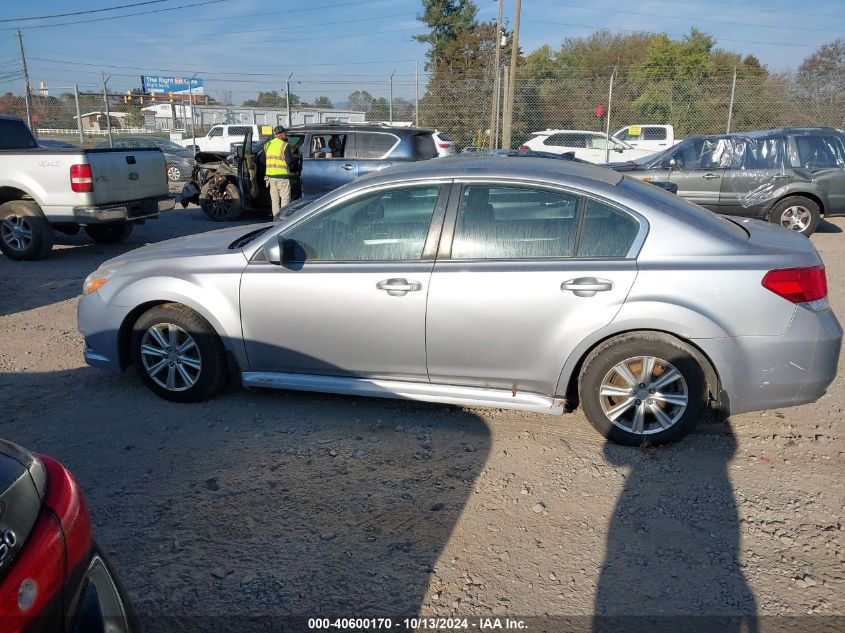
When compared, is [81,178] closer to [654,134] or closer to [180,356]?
[180,356]

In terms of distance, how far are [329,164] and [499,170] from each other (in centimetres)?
792

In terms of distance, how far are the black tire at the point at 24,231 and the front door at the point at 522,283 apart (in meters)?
7.69

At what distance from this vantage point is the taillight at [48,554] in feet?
4.71

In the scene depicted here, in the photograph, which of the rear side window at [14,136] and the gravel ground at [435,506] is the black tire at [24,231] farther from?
the gravel ground at [435,506]

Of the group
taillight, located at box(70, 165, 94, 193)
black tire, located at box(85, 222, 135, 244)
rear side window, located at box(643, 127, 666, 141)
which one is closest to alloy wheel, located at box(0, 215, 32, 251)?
taillight, located at box(70, 165, 94, 193)

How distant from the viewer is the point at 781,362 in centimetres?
364

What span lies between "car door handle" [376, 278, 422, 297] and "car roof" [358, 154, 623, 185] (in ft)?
2.30

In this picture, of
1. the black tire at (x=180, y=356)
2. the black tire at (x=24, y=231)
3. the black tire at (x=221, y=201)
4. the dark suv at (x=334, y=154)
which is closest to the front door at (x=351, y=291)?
the black tire at (x=180, y=356)

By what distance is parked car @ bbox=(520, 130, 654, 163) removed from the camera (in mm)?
20625

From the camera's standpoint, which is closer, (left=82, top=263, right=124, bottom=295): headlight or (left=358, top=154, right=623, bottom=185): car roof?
Result: (left=358, top=154, right=623, bottom=185): car roof

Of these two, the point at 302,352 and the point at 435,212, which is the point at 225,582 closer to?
the point at 302,352

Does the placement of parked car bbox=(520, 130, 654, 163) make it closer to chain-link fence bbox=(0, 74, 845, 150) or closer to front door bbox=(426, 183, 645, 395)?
chain-link fence bbox=(0, 74, 845, 150)

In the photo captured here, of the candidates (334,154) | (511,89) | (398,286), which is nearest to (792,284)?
(398,286)

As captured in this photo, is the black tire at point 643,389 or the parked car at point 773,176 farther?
the parked car at point 773,176
